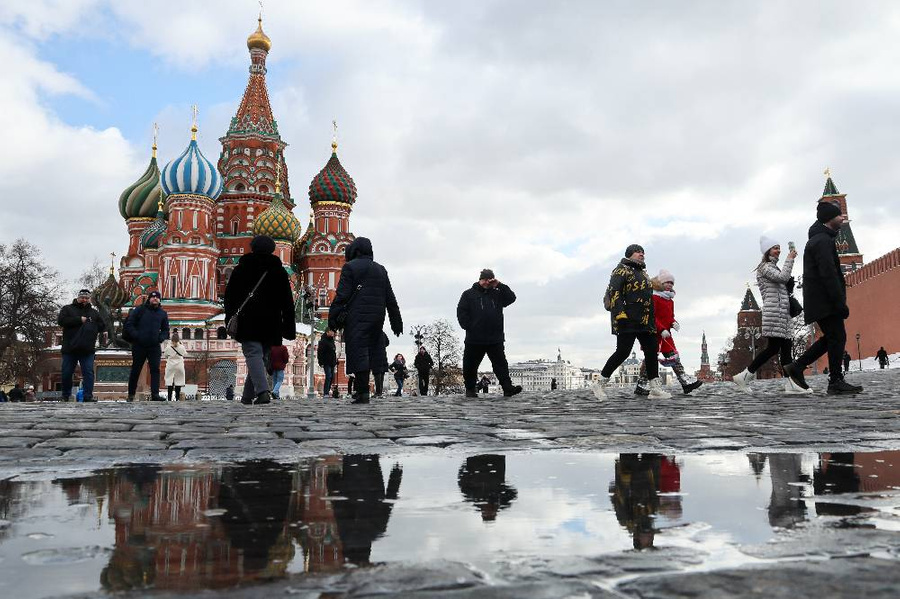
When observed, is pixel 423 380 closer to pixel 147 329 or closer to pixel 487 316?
pixel 147 329

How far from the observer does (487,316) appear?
35.3 ft

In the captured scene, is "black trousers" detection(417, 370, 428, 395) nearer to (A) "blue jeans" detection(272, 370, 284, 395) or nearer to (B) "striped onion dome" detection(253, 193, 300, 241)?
(A) "blue jeans" detection(272, 370, 284, 395)

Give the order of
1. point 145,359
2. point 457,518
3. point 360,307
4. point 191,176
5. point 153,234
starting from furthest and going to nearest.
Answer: point 153,234
point 191,176
point 145,359
point 360,307
point 457,518

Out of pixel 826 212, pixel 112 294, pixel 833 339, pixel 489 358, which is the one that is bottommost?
pixel 489 358

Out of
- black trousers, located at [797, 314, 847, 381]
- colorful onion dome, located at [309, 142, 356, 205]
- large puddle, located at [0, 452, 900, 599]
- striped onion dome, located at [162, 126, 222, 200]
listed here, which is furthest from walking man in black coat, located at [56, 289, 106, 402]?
colorful onion dome, located at [309, 142, 356, 205]

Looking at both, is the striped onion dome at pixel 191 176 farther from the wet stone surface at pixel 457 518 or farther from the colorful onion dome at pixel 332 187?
the wet stone surface at pixel 457 518

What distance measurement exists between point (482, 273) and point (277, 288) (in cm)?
289

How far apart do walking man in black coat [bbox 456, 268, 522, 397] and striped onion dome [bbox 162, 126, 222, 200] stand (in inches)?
1780

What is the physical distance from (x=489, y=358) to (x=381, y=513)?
858cm

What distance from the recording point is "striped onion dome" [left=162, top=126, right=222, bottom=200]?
5259 cm

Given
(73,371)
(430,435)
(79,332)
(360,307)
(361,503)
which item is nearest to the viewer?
(361,503)

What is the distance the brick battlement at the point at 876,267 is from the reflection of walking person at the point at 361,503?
50056 millimetres

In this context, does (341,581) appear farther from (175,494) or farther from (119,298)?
(119,298)

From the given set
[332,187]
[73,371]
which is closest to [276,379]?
[73,371]
